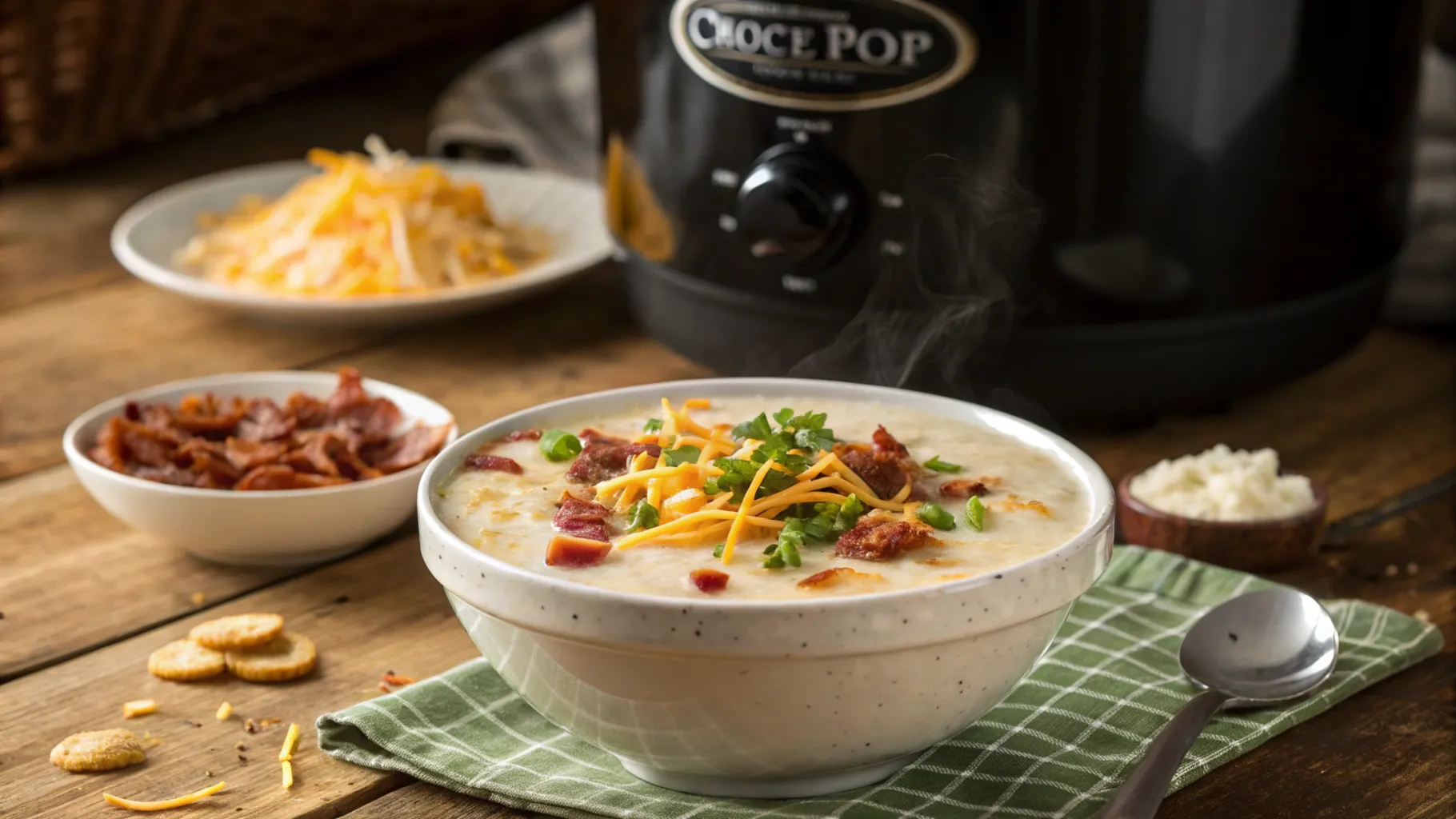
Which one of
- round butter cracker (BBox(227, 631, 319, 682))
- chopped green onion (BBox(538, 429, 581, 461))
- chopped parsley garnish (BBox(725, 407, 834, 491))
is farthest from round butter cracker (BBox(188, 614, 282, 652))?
chopped parsley garnish (BBox(725, 407, 834, 491))

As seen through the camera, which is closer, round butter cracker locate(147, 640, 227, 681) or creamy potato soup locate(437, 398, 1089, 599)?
creamy potato soup locate(437, 398, 1089, 599)

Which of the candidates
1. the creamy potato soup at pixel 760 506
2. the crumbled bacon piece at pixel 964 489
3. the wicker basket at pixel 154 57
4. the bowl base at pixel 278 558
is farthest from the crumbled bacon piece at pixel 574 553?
the wicker basket at pixel 154 57

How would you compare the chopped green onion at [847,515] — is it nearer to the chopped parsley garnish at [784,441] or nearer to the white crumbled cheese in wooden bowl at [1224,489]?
the chopped parsley garnish at [784,441]

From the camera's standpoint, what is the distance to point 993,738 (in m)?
0.95

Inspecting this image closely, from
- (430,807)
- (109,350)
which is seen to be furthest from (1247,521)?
(109,350)

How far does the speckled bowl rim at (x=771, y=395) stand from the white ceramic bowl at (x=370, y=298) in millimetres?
563

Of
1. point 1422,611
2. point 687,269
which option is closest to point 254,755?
point 687,269

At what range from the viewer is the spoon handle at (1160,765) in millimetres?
824

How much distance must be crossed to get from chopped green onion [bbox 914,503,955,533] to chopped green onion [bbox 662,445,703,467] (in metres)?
0.13

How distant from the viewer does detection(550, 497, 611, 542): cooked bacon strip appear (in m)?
0.86

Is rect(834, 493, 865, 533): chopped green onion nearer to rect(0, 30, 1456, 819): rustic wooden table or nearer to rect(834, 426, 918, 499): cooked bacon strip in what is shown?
rect(834, 426, 918, 499): cooked bacon strip

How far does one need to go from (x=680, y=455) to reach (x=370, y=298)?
2.42ft

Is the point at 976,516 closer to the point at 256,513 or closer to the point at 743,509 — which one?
the point at 743,509

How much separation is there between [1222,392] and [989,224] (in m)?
0.26
